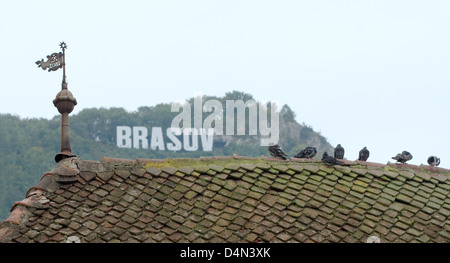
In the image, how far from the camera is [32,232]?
16.1 metres

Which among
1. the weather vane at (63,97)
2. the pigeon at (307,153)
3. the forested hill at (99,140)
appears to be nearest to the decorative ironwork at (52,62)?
the weather vane at (63,97)

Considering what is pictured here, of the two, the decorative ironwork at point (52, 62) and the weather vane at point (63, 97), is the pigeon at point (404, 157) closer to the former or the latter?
the weather vane at point (63, 97)

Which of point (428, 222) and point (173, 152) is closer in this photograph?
point (428, 222)

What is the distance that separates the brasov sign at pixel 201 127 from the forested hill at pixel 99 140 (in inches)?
30.0

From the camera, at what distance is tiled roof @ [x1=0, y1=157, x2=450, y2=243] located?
16.4 metres

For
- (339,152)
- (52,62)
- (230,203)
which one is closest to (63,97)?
(52,62)

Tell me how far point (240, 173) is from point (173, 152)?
103564 mm

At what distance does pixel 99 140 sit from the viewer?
126 m

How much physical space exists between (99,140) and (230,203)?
11006 cm

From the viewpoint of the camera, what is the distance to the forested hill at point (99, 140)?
11025 cm

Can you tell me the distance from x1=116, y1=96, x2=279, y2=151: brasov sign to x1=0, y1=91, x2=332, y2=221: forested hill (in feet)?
2.50
